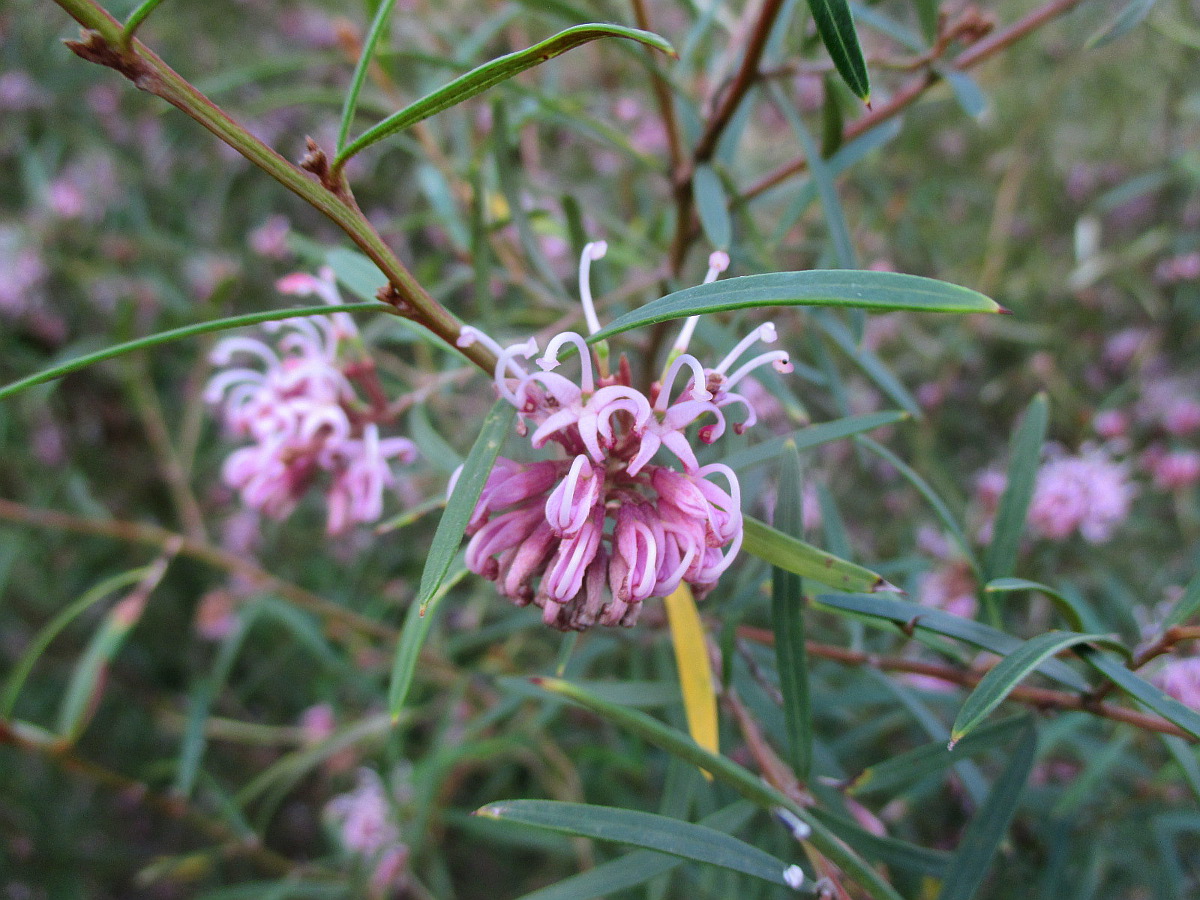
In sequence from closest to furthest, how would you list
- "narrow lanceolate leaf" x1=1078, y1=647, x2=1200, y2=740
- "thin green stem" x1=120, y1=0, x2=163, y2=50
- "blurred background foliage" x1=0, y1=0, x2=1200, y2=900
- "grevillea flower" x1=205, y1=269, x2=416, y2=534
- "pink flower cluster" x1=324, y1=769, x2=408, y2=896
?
"thin green stem" x1=120, y1=0, x2=163, y2=50 → "narrow lanceolate leaf" x1=1078, y1=647, x2=1200, y2=740 → "grevillea flower" x1=205, y1=269, x2=416, y2=534 → "blurred background foliage" x1=0, y1=0, x2=1200, y2=900 → "pink flower cluster" x1=324, y1=769, x2=408, y2=896

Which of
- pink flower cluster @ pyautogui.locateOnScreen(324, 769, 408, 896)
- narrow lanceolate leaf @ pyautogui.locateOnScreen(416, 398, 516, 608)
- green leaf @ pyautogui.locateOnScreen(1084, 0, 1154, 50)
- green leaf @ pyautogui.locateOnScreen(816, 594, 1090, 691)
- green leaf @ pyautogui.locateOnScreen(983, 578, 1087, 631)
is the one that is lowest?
pink flower cluster @ pyautogui.locateOnScreen(324, 769, 408, 896)

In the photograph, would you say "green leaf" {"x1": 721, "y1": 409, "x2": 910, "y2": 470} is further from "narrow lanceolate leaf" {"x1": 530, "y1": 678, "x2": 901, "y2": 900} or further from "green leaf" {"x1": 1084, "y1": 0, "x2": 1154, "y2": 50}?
"green leaf" {"x1": 1084, "y1": 0, "x2": 1154, "y2": 50}

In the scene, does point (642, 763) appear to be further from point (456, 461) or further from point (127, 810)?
point (127, 810)

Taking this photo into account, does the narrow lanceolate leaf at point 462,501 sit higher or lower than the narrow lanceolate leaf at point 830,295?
lower

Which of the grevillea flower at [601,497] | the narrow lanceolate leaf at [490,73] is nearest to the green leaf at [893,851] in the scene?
the grevillea flower at [601,497]

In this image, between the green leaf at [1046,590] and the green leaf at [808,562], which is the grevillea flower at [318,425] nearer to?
the green leaf at [808,562]

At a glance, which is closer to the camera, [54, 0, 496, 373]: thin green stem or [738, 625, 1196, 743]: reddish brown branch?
[54, 0, 496, 373]: thin green stem

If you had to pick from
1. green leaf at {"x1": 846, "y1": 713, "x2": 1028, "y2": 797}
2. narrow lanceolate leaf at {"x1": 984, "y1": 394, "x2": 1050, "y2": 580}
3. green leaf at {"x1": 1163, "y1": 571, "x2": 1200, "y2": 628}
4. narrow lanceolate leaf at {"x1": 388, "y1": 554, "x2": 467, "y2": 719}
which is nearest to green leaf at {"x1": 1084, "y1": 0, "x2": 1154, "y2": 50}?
narrow lanceolate leaf at {"x1": 984, "y1": 394, "x2": 1050, "y2": 580}
